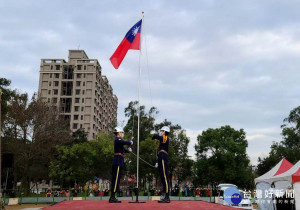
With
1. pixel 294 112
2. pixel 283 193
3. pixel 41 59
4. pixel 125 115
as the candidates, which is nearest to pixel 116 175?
pixel 283 193

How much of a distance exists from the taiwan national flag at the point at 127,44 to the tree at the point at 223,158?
3309cm

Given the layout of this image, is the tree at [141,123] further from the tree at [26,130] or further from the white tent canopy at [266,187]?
the white tent canopy at [266,187]

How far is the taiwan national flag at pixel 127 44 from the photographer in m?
13.6

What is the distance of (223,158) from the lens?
44062 millimetres

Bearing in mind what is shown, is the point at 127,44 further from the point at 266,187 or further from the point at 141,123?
the point at 141,123

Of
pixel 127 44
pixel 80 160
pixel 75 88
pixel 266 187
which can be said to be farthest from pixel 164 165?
pixel 75 88

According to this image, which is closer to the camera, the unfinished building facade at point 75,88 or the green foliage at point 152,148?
the green foliage at point 152,148

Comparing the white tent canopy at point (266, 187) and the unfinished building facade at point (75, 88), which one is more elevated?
the unfinished building facade at point (75, 88)

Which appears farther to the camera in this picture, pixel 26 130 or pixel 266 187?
pixel 26 130

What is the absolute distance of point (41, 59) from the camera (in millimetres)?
83875

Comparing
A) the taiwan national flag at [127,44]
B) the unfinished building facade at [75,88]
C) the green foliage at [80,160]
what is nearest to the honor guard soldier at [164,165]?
the taiwan national flag at [127,44]

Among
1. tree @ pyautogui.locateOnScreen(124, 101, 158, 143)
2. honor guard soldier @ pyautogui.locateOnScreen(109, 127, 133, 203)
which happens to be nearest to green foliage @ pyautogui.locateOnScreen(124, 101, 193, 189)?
tree @ pyautogui.locateOnScreen(124, 101, 158, 143)

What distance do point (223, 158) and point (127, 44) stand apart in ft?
110

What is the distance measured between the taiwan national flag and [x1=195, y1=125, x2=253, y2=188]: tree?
33.1 metres
